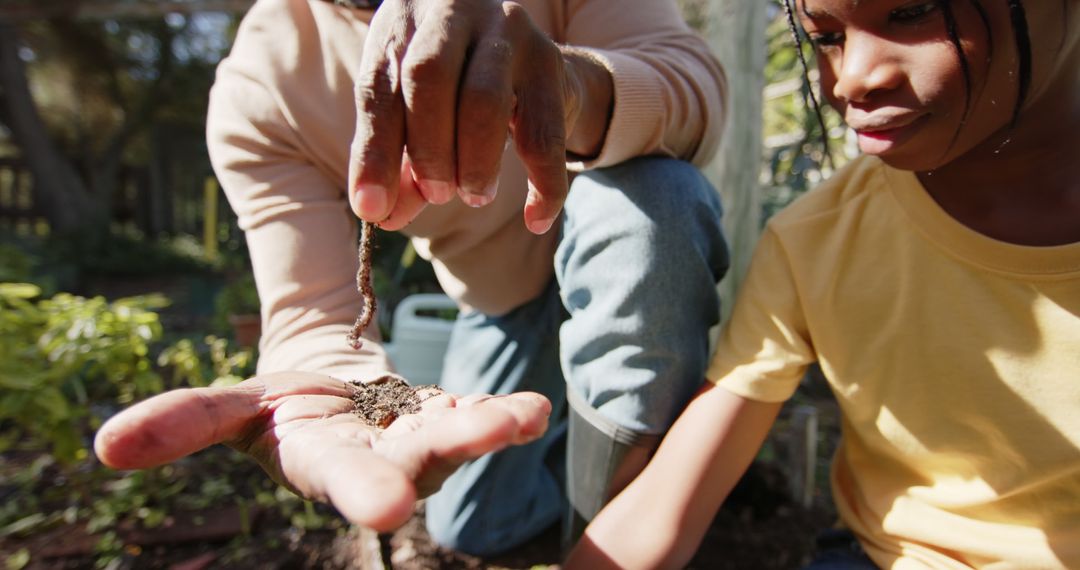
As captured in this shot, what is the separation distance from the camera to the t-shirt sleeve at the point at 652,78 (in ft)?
4.20

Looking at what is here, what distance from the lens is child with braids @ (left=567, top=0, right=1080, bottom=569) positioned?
1.11 metres

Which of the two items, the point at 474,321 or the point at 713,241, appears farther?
the point at 474,321

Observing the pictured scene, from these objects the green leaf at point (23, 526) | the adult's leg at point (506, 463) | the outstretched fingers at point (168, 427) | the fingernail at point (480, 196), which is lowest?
the green leaf at point (23, 526)

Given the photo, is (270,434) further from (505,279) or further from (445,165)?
(505,279)

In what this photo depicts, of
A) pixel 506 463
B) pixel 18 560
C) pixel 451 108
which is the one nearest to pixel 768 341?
pixel 451 108

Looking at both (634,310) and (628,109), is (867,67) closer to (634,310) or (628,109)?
(628,109)

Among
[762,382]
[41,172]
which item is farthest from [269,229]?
[41,172]

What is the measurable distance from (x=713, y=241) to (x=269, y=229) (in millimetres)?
1020

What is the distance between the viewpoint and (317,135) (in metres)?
1.65

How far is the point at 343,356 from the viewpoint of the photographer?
1.39 meters

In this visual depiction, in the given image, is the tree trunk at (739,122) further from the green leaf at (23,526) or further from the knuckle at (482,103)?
the green leaf at (23,526)

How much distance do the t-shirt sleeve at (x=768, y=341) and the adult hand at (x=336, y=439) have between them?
663mm

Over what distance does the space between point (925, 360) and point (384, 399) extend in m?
1.03

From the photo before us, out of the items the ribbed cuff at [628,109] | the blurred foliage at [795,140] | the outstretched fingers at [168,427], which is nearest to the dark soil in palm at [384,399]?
the outstretched fingers at [168,427]
